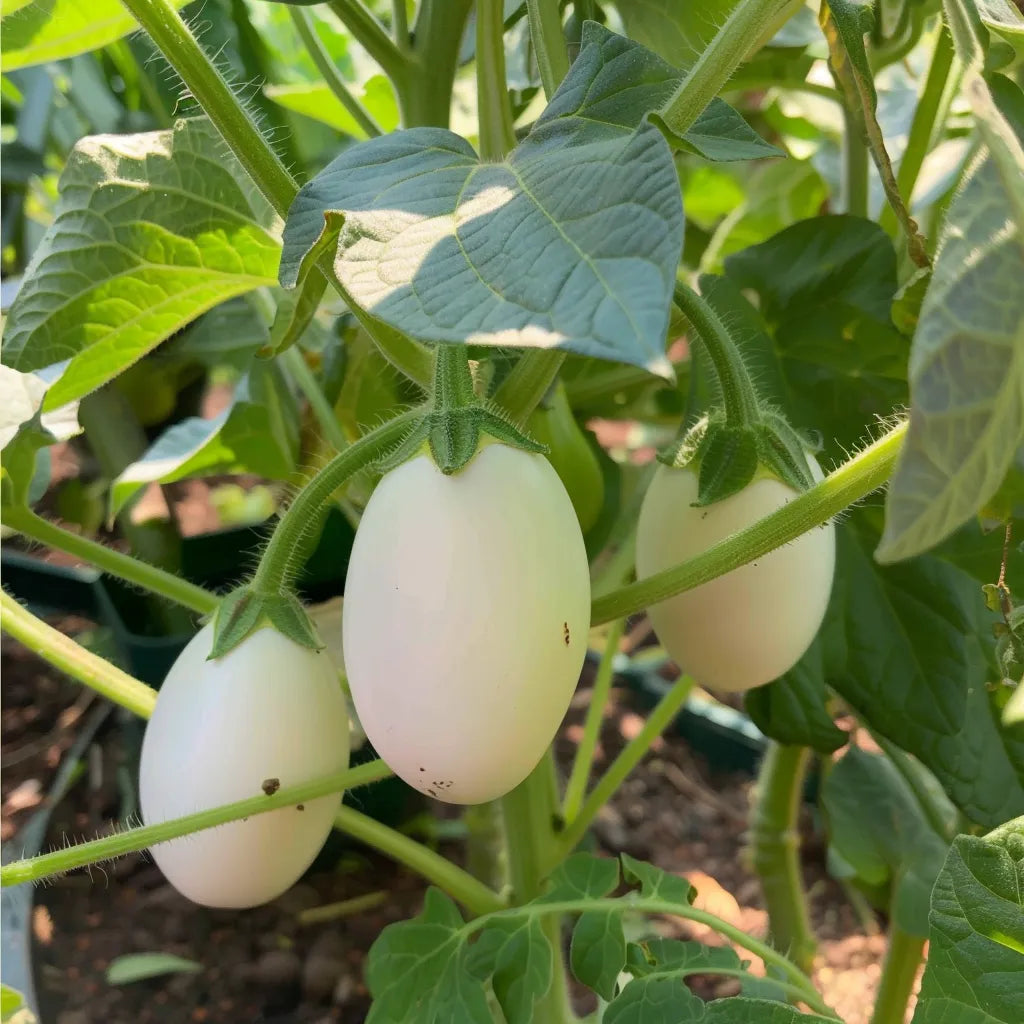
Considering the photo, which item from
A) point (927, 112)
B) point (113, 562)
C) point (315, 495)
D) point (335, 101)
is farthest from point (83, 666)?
point (927, 112)

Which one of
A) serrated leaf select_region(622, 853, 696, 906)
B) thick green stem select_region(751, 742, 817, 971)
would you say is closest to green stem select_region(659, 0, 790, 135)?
serrated leaf select_region(622, 853, 696, 906)

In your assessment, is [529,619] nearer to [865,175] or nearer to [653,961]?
[653,961]

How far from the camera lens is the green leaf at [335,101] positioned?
0.65 meters

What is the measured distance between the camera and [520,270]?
0.73 ft

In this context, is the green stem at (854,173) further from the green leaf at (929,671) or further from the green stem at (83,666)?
the green stem at (83,666)

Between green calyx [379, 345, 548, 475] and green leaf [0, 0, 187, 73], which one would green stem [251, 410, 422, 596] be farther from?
green leaf [0, 0, 187, 73]

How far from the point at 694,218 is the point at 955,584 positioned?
0.61 m

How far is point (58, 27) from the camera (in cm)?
50

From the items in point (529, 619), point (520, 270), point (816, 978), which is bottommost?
point (816, 978)

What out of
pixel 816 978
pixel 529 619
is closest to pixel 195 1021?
pixel 816 978

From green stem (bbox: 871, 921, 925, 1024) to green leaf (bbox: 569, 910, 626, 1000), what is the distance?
11.6 inches

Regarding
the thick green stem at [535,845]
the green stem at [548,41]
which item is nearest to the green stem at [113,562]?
the thick green stem at [535,845]

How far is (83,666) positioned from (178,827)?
0.12 metres

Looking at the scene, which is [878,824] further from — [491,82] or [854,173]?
[491,82]
